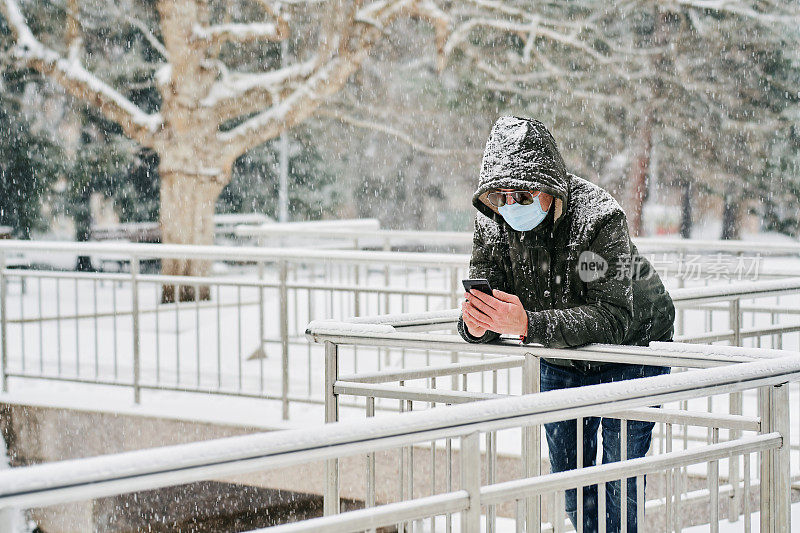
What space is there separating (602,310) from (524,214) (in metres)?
0.42

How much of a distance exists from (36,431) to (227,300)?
28.4 ft

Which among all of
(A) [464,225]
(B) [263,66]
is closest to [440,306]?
(B) [263,66]

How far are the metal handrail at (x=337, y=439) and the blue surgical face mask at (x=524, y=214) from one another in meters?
0.87

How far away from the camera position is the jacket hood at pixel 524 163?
324 cm

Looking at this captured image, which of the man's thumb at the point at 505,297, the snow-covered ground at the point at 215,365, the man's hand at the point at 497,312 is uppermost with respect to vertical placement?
the man's thumb at the point at 505,297

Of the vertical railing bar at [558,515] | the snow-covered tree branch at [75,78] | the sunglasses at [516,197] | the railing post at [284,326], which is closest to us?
the vertical railing bar at [558,515]

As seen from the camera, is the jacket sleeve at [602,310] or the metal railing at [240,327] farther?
the metal railing at [240,327]

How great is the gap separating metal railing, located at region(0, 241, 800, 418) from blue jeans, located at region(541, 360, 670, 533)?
1.87 feet

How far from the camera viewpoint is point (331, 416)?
359 cm

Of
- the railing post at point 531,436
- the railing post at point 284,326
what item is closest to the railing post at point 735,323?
the railing post at point 531,436

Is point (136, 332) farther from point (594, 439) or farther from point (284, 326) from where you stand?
point (594, 439)

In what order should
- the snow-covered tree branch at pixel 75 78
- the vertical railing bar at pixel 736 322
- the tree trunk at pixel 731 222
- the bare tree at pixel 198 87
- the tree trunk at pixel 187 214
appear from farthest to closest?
the tree trunk at pixel 731 222
the tree trunk at pixel 187 214
the bare tree at pixel 198 87
the snow-covered tree branch at pixel 75 78
the vertical railing bar at pixel 736 322

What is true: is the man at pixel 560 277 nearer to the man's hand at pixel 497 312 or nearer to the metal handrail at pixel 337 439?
the man's hand at pixel 497 312

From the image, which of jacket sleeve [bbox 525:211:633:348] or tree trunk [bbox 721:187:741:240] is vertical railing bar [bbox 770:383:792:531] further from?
tree trunk [bbox 721:187:741:240]
